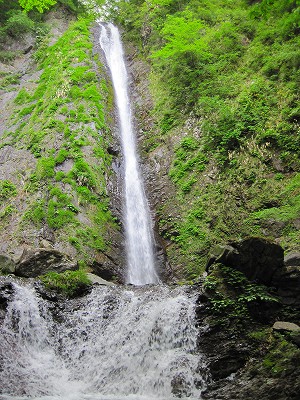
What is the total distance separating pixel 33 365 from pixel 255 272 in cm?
465

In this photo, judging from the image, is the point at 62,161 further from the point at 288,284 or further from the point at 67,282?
the point at 288,284

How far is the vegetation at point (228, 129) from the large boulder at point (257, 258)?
2.79 meters

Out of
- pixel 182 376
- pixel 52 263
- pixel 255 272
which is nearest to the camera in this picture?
pixel 182 376

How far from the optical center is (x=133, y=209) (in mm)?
15680

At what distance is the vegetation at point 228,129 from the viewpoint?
12844mm

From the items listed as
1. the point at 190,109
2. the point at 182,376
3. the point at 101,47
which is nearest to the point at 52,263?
the point at 182,376

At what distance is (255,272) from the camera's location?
813 cm

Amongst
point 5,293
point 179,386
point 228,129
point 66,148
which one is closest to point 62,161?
point 66,148

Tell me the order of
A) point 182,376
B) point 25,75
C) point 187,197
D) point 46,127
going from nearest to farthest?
1. point 182,376
2. point 187,197
3. point 46,127
4. point 25,75

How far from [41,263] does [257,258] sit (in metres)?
5.61

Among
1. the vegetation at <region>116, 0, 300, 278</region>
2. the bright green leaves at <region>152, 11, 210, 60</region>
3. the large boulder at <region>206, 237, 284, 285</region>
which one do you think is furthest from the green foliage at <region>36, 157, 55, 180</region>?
the large boulder at <region>206, 237, 284, 285</region>

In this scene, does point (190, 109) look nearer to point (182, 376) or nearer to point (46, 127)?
point (46, 127)

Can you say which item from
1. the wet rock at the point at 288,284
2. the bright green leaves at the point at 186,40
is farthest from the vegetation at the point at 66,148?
the wet rock at the point at 288,284

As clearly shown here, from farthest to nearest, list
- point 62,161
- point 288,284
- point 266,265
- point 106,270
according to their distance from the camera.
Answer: point 62,161 → point 106,270 → point 266,265 → point 288,284
